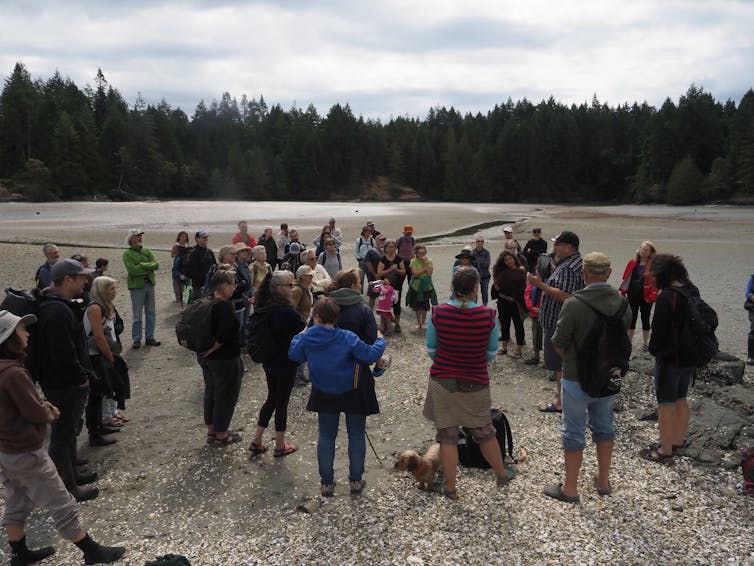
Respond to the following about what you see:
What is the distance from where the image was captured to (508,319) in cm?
946

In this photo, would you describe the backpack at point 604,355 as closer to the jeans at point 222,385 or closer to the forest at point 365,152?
the jeans at point 222,385

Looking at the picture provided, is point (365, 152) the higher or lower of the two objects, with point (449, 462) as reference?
higher

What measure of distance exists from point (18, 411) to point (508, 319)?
740 centimetres

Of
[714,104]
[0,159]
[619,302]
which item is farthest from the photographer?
[714,104]

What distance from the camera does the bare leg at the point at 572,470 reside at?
4.75 meters

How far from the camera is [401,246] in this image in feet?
43.4

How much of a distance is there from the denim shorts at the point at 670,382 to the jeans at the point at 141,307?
324 inches

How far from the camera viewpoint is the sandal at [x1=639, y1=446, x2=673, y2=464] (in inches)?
218

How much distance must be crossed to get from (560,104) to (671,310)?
118451 millimetres

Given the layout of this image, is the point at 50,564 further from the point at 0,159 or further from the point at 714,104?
the point at 714,104

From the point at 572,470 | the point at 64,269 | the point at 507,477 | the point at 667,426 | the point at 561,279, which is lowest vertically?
the point at 507,477

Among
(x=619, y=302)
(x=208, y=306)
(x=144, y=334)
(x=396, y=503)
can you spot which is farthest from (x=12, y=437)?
(x=144, y=334)

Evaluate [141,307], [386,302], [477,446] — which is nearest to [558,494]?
[477,446]

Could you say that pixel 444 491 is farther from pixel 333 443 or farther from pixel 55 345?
pixel 55 345
